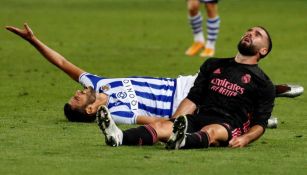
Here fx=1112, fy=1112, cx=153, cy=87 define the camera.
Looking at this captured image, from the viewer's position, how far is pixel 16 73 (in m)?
16.8

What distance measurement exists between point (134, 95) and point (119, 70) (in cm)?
632

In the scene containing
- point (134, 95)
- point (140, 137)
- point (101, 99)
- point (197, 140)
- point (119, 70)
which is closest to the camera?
point (197, 140)

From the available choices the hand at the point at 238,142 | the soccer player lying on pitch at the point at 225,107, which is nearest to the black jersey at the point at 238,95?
the soccer player lying on pitch at the point at 225,107

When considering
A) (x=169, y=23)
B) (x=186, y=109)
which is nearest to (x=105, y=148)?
(x=186, y=109)

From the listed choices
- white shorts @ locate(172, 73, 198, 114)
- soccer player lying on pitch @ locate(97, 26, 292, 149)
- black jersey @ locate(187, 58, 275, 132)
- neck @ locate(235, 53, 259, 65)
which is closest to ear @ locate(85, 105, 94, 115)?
white shorts @ locate(172, 73, 198, 114)

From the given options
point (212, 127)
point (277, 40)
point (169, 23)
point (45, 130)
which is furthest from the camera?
point (169, 23)

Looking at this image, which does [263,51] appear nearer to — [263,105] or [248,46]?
[248,46]

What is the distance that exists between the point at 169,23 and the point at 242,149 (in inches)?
702

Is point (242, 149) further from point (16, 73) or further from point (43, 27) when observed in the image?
point (43, 27)

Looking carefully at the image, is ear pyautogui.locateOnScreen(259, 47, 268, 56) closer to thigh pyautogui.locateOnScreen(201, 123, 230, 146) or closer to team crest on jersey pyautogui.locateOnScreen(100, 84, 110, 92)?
thigh pyautogui.locateOnScreen(201, 123, 230, 146)

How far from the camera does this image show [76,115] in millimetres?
11109

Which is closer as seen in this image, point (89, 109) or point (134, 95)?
point (89, 109)

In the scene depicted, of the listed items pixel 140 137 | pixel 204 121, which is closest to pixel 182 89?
pixel 204 121

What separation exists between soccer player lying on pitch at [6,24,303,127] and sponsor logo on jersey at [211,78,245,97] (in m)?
0.97
